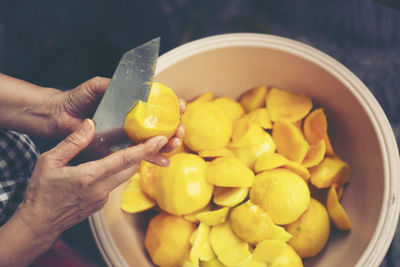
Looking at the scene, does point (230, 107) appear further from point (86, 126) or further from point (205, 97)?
point (86, 126)

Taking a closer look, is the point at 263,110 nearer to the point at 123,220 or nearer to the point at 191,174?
the point at 191,174

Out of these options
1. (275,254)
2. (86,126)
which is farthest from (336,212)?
(86,126)

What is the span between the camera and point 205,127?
33.0 inches

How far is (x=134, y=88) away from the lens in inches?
26.5

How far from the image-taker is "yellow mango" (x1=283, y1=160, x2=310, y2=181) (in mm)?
831

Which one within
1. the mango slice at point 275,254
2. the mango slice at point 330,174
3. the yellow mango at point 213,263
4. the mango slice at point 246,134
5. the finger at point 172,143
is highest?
the finger at point 172,143

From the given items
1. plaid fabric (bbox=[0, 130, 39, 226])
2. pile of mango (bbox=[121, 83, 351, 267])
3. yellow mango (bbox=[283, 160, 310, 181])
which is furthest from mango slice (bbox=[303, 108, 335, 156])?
plaid fabric (bbox=[0, 130, 39, 226])

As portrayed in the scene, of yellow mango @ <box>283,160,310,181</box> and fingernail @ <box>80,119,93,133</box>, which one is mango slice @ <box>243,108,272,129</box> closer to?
yellow mango @ <box>283,160,310,181</box>

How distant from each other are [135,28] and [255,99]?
81 cm

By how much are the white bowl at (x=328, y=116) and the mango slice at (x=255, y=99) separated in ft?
0.09

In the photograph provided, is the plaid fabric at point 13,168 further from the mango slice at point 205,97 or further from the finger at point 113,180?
the mango slice at point 205,97

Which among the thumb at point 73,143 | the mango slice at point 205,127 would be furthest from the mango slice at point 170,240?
the thumb at point 73,143

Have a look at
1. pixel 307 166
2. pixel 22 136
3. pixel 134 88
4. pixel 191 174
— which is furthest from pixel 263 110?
pixel 22 136

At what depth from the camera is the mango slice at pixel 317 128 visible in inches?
35.1
